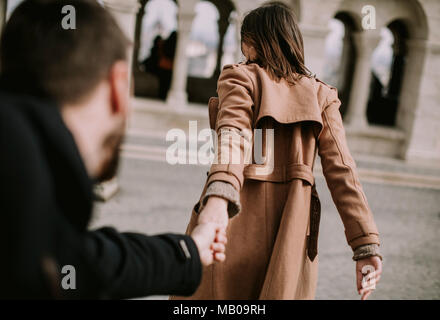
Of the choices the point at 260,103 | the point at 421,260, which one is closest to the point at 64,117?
the point at 260,103

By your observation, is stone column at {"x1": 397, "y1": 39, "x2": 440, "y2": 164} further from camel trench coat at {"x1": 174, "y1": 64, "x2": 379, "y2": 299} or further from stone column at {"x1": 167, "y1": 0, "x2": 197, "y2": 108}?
camel trench coat at {"x1": 174, "y1": 64, "x2": 379, "y2": 299}

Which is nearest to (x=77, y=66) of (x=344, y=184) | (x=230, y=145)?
(x=230, y=145)

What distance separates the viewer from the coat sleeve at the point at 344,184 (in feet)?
5.85

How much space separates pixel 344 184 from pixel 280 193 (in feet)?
0.70

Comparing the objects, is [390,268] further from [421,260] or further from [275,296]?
[275,296]

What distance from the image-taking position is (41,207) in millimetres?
809

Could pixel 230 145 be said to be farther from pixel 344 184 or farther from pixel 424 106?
pixel 424 106

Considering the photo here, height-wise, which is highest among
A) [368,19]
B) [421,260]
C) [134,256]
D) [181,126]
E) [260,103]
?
[368,19]

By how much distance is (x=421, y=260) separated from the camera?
549 cm

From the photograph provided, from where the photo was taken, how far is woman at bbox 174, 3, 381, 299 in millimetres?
1755

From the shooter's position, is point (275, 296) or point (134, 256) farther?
point (275, 296)

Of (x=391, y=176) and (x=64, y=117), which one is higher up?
(x=64, y=117)
